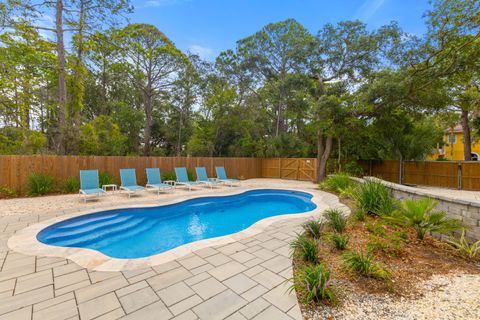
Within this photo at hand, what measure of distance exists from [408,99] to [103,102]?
20712 mm

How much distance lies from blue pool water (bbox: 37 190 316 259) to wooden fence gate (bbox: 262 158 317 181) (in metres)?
5.92

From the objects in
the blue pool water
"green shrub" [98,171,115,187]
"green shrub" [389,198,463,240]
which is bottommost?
the blue pool water

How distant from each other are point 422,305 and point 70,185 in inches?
379

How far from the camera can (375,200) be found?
4762 mm

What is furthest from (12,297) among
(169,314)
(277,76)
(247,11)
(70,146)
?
(277,76)

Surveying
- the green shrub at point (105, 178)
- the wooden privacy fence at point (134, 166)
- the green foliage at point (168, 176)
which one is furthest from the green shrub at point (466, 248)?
the green shrub at point (105, 178)

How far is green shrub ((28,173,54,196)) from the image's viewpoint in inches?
266

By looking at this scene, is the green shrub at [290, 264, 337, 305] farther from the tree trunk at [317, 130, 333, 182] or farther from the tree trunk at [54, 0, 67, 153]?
the tree trunk at [54, 0, 67, 153]

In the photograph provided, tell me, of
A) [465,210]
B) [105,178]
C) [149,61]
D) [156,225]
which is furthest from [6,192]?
[149,61]

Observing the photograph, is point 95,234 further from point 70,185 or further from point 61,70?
point 61,70

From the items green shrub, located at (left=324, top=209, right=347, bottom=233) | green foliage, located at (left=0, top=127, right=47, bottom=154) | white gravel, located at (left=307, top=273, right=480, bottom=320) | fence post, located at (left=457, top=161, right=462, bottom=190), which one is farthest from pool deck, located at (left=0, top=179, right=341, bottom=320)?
fence post, located at (left=457, top=161, right=462, bottom=190)

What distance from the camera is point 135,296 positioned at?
2.00 m

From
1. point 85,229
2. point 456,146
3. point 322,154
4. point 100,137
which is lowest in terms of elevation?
point 85,229

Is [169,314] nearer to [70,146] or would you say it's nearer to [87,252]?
A: [87,252]
